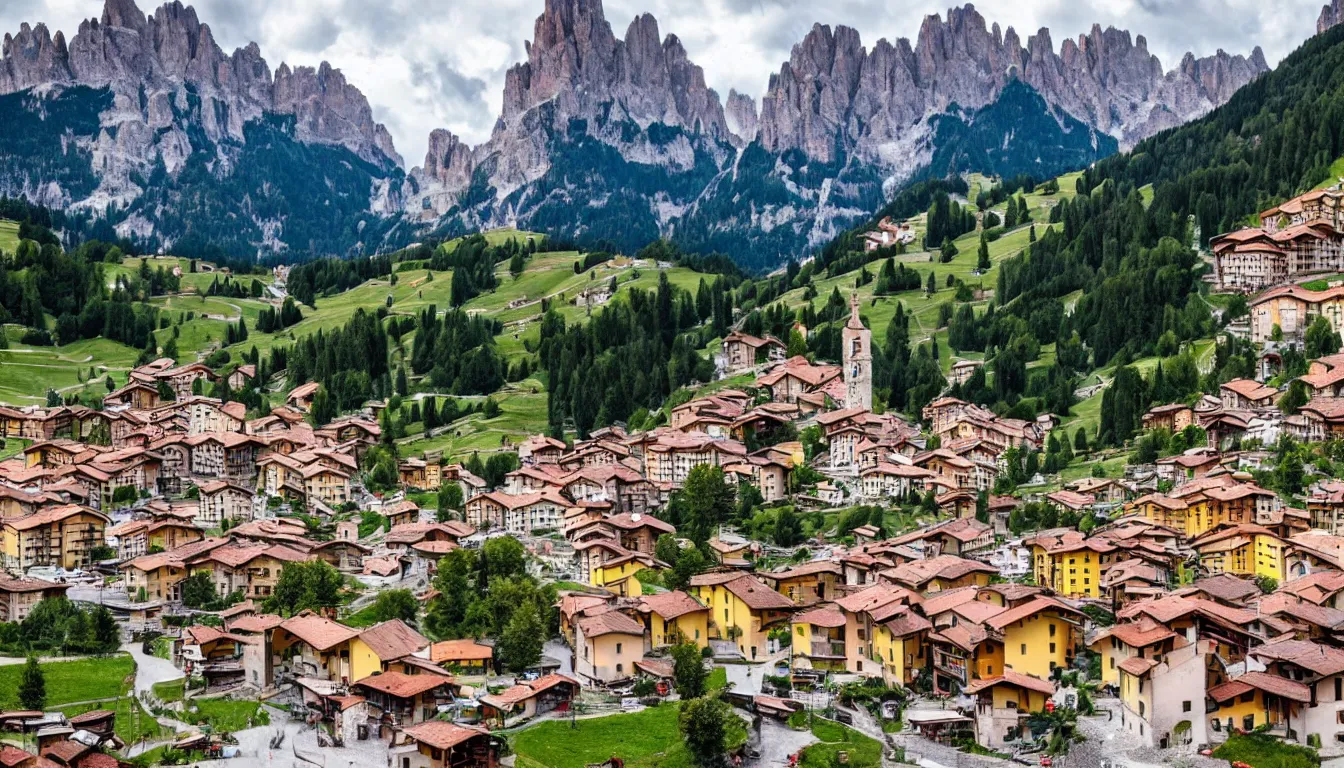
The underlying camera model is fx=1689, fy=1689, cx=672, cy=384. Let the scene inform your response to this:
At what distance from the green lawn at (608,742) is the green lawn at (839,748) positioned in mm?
2734

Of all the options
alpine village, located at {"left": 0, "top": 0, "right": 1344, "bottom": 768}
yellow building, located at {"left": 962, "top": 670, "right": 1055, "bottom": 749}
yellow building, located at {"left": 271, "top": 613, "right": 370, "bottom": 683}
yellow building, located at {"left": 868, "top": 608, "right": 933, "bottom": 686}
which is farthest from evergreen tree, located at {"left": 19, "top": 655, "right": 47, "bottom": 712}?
yellow building, located at {"left": 962, "top": 670, "right": 1055, "bottom": 749}

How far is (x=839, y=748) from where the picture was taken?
63.5 m

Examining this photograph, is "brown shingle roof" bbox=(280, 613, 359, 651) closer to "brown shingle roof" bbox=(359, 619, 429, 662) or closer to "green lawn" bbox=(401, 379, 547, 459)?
"brown shingle roof" bbox=(359, 619, 429, 662)

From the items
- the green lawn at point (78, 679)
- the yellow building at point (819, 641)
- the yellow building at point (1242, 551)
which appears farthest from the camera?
the yellow building at point (1242, 551)

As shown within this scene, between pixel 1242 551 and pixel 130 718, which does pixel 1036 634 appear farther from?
pixel 130 718

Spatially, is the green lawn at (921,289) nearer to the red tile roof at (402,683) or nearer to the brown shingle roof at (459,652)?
the brown shingle roof at (459,652)

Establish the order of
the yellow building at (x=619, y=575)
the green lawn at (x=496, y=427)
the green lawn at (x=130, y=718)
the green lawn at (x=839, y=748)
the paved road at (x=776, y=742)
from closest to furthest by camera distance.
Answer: the green lawn at (x=839, y=748), the paved road at (x=776, y=742), the green lawn at (x=130, y=718), the yellow building at (x=619, y=575), the green lawn at (x=496, y=427)

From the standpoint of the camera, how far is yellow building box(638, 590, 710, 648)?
78.9m

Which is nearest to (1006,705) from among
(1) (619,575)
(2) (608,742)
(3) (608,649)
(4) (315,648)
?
(2) (608,742)

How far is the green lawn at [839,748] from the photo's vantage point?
61.9 m

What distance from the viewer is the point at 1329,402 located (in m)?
102

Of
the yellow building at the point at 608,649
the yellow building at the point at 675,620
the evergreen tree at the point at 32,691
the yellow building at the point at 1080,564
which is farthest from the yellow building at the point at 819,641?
the evergreen tree at the point at 32,691

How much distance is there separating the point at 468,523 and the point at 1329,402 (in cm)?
5333

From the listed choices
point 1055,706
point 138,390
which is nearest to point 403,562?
point 1055,706
